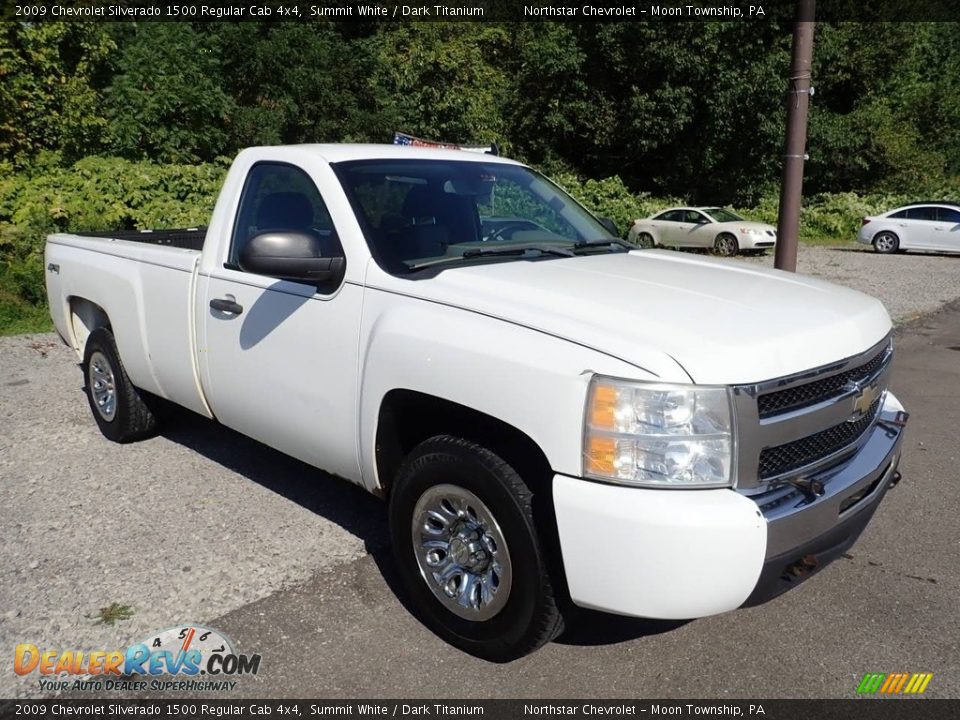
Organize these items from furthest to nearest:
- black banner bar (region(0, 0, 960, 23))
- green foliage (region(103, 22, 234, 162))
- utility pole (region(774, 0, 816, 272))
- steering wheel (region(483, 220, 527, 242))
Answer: black banner bar (region(0, 0, 960, 23)), green foliage (region(103, 22, 234, 162)), utility pole (region(774, 0, 816, 272)), steering wheel (region(483, 220, 527, 242))

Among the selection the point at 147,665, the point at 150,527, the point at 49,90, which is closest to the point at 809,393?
the point at 147,665

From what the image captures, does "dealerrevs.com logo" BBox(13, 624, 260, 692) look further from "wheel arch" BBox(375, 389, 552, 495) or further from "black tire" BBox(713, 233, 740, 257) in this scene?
"black tire" BBox(713, 233, 740, 257)

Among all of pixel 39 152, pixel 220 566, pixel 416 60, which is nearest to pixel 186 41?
pixel 39 152

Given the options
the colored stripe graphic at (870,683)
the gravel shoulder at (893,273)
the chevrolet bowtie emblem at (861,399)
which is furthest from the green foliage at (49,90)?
the colored stripe graphic at (870,683)

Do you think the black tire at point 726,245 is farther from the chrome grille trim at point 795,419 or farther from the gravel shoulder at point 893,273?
the chrome grille trim at point 795,419

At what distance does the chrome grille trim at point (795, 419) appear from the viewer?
268cm

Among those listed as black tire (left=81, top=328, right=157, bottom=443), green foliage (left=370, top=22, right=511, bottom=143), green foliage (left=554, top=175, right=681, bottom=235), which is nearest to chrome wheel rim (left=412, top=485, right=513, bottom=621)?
black tire (left=81, top=328, right=157, bottom=443)

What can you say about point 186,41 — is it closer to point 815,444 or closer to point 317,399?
point 317,399

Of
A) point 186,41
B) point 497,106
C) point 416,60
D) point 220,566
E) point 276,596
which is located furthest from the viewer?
point 497,106

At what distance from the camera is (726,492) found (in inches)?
105

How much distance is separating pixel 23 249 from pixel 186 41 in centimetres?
890

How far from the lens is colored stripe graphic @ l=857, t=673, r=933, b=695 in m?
3.05

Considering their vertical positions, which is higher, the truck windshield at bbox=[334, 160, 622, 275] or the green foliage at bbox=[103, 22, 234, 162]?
the green foliage at bbox=[103, 22, 234, 162]

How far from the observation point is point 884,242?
22.2 meters
